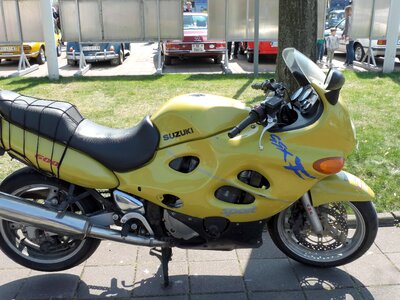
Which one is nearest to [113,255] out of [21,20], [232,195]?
[232,195]

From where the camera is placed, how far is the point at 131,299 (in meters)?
3.18

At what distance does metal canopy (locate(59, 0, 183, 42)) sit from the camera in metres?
12.8

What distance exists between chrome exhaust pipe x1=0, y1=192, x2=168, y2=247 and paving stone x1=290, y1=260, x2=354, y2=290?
1.13 metres

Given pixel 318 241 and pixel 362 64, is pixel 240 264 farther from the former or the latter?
pixel 362 64

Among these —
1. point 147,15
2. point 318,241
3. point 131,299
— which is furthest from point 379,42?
point 131,299

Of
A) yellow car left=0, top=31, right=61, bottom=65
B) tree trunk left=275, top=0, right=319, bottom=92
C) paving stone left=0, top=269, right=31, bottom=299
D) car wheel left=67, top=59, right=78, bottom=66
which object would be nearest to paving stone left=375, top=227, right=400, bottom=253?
tree trunk left=275, top=0, right=319, bottom=92

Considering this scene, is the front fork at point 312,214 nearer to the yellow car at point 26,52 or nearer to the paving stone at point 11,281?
the paving stone at point 11,281

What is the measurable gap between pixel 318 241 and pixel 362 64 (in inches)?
442

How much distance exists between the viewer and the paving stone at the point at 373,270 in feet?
11.0

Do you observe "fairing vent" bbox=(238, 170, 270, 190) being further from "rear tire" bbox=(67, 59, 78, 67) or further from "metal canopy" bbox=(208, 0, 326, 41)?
"rear tire" bbox=(67, 59, 78, 67)

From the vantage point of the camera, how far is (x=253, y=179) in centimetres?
303

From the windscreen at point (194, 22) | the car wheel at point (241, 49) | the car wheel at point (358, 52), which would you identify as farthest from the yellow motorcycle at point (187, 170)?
the car wheel at point (241, 49)

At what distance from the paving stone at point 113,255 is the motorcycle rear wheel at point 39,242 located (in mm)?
283

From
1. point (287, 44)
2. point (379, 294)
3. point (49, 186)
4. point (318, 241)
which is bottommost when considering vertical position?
point (379, 294)
